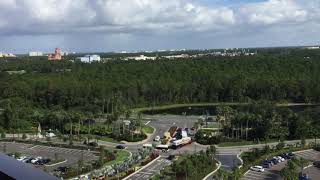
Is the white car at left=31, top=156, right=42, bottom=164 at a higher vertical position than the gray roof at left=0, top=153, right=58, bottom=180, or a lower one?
lower

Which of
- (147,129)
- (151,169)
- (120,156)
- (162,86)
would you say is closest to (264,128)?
(147,129)

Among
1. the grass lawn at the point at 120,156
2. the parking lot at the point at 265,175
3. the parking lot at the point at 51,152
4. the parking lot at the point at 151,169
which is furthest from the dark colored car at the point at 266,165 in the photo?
the parking lot at the point at 51,152

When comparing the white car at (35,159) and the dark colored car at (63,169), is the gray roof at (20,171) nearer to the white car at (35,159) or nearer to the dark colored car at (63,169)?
the dark colored car at (63,169)

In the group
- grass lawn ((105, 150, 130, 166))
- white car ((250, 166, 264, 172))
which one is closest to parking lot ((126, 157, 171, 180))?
grass lawn ((105, 150, 130, 166))

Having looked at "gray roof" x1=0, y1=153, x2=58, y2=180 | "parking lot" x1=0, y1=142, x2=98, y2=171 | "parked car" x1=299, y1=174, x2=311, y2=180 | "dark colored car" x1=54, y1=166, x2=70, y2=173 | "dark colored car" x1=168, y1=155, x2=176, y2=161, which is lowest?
"parking lot" x1=0, y1=142, x2=98, y2=171

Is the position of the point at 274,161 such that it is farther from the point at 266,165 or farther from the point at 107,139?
the point at 107,139

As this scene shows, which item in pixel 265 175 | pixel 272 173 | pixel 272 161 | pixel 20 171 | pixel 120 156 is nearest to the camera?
pixel 20 171

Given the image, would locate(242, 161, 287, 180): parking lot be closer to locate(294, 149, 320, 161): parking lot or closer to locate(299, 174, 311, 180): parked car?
locate(299, 174, 311, 180): parked car

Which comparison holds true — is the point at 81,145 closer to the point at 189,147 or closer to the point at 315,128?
the point at 189,147
